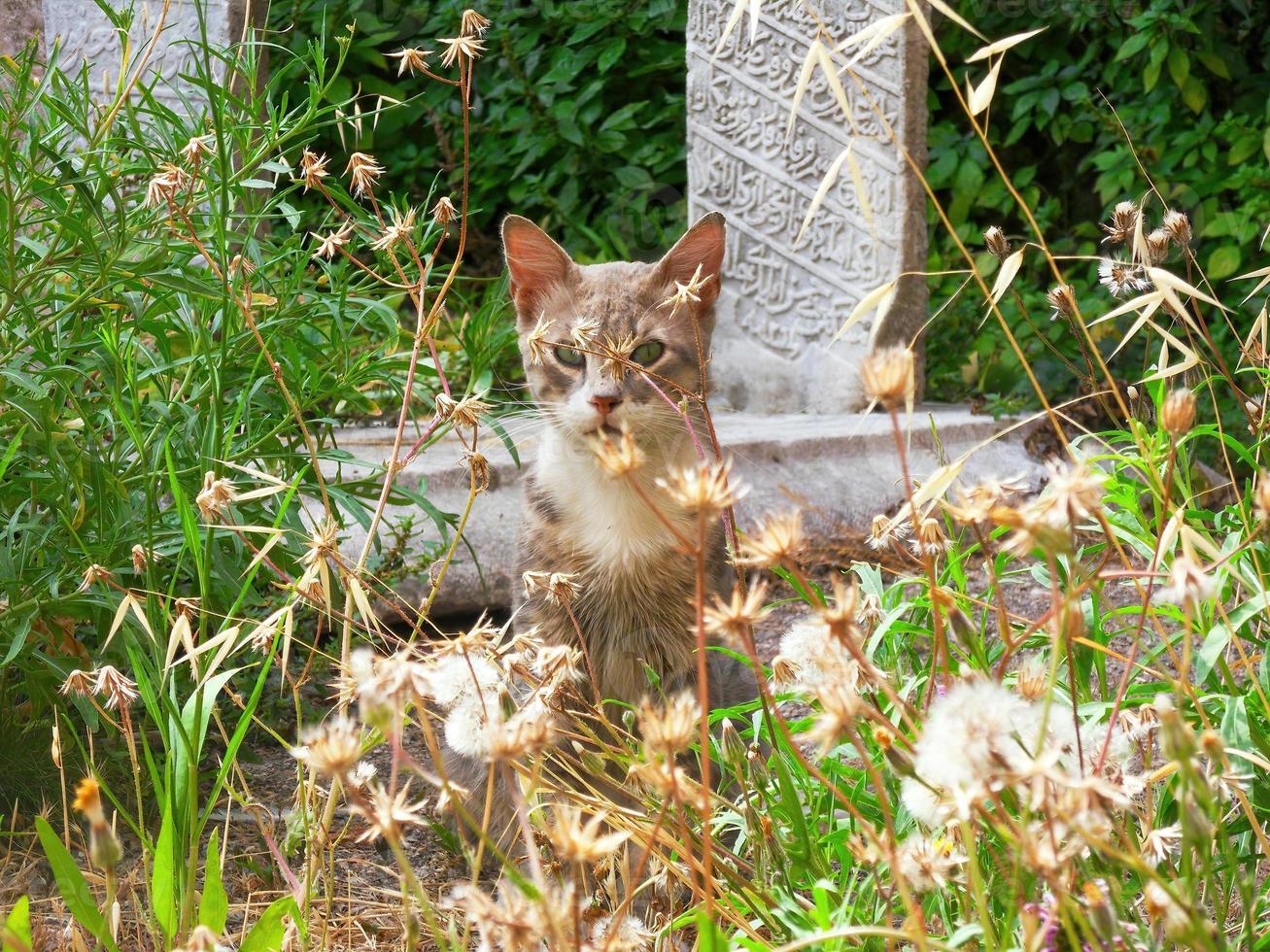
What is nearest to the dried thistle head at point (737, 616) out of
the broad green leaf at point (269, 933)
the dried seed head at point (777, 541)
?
the dried seed head at point (777, 541)

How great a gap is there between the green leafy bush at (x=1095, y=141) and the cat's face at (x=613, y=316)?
10.5 ft

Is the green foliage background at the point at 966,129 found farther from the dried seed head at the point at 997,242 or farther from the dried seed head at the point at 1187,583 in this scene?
the dried seed head at the point at 1187,583

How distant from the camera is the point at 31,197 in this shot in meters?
1.89

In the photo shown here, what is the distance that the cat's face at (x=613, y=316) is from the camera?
2.38m

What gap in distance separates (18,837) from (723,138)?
401 cm

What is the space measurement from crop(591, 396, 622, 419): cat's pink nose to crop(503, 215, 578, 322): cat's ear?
37cm

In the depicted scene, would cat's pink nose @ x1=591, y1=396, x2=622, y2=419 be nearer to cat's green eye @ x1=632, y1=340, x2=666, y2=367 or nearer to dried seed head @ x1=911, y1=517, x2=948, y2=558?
cat's green eye @ x1=632, y1=340, x2=666, y2=367

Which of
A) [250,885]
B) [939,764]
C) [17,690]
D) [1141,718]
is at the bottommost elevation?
[250,885]

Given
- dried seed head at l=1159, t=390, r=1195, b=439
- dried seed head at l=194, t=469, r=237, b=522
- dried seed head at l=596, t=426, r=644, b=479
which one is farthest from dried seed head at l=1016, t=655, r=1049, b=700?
dried seed head at l=194, t=469, r=237, b=522

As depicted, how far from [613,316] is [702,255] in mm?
216

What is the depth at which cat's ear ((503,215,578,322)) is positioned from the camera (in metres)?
2.53

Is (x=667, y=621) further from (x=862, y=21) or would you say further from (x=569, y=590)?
(x=862, y=21)

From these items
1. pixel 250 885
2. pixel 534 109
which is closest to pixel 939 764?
pixel 250 885

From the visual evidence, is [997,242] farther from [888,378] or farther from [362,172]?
[888,378]
